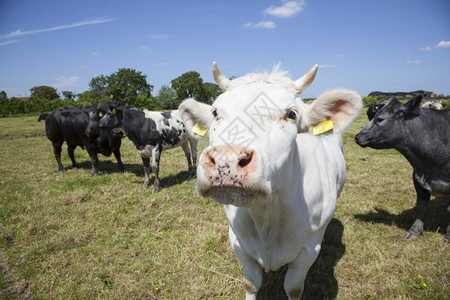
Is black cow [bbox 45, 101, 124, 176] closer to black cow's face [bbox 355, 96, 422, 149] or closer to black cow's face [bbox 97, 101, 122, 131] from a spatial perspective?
black cow's face [bbox 97, 101, 122, 131]

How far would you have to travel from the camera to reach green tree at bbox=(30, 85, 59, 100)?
81.6m

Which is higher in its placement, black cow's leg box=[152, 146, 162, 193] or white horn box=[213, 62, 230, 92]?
white horn box=[213, 62, 230, 92]

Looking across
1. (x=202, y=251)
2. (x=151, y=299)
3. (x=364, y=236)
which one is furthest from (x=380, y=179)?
(x=151, y=299)

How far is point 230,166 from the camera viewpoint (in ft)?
4.67

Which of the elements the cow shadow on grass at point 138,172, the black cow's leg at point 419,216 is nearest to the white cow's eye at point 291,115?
the black cow's leg at point 419,216

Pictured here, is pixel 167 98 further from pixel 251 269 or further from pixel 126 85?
pixel 251 269

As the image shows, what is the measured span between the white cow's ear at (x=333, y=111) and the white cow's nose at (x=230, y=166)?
31.0 inches

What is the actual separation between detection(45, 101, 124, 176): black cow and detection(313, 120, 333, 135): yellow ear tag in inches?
260

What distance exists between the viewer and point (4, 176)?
7.57 meters

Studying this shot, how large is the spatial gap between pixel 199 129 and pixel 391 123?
3312mm

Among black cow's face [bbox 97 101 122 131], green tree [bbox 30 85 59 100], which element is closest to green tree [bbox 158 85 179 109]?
green tree [bbox 30 85 59 100]

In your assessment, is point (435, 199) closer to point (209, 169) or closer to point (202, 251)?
point (202, 251)

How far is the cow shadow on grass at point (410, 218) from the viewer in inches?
171

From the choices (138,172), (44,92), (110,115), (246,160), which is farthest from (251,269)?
(44,92)
